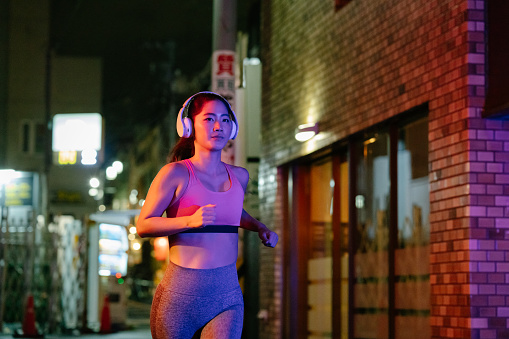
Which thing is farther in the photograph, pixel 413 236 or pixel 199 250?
pixel 413 236

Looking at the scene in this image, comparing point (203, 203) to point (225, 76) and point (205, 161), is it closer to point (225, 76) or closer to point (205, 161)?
point (205, 161)

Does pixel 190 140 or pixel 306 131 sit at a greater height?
pixel 306 131

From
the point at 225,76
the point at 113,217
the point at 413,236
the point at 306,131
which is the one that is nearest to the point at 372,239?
the point at 413,236

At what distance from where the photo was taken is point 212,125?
4504mm

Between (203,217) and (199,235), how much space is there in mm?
351

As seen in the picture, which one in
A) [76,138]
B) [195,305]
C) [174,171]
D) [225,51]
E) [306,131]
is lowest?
[195,305]

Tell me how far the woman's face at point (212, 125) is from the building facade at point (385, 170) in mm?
3320

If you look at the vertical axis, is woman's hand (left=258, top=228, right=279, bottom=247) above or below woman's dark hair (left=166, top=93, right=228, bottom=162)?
below

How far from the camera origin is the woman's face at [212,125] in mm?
4492

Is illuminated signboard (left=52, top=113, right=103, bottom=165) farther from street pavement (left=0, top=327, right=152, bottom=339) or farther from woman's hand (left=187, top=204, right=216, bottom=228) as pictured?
woman's hand (left=187, top=204, right=216, bottom=228)

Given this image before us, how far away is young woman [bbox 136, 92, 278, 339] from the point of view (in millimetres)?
4266

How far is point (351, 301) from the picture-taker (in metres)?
10.7

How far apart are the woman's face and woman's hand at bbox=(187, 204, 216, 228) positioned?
556 mm

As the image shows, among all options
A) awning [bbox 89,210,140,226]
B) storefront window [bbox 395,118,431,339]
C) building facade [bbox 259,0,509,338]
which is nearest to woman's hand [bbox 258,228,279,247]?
building facade [bbox 259,0,509,338]
